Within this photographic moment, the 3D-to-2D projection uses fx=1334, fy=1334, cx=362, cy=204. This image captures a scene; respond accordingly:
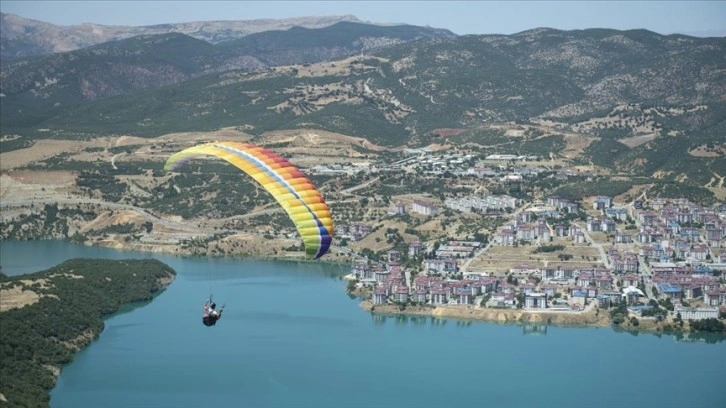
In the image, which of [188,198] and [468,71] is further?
[468,71]

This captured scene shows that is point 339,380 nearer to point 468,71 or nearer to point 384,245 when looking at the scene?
point 384,245

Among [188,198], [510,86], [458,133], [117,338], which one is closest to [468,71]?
[510,86]

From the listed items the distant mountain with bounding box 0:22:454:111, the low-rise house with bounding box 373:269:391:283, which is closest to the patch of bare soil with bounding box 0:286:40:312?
the low-rise house with bounding box 373:269:391:283

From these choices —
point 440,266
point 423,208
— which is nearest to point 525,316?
point 440,266

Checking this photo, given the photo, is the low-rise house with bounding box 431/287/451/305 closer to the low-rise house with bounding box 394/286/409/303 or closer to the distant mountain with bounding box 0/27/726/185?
the low-rise house with bounding box 394/286/409/303

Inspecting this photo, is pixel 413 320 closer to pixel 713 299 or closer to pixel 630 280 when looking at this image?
pixel 630 280

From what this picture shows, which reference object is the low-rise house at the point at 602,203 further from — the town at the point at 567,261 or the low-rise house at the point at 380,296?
the low-rise house at the point at 380,296
